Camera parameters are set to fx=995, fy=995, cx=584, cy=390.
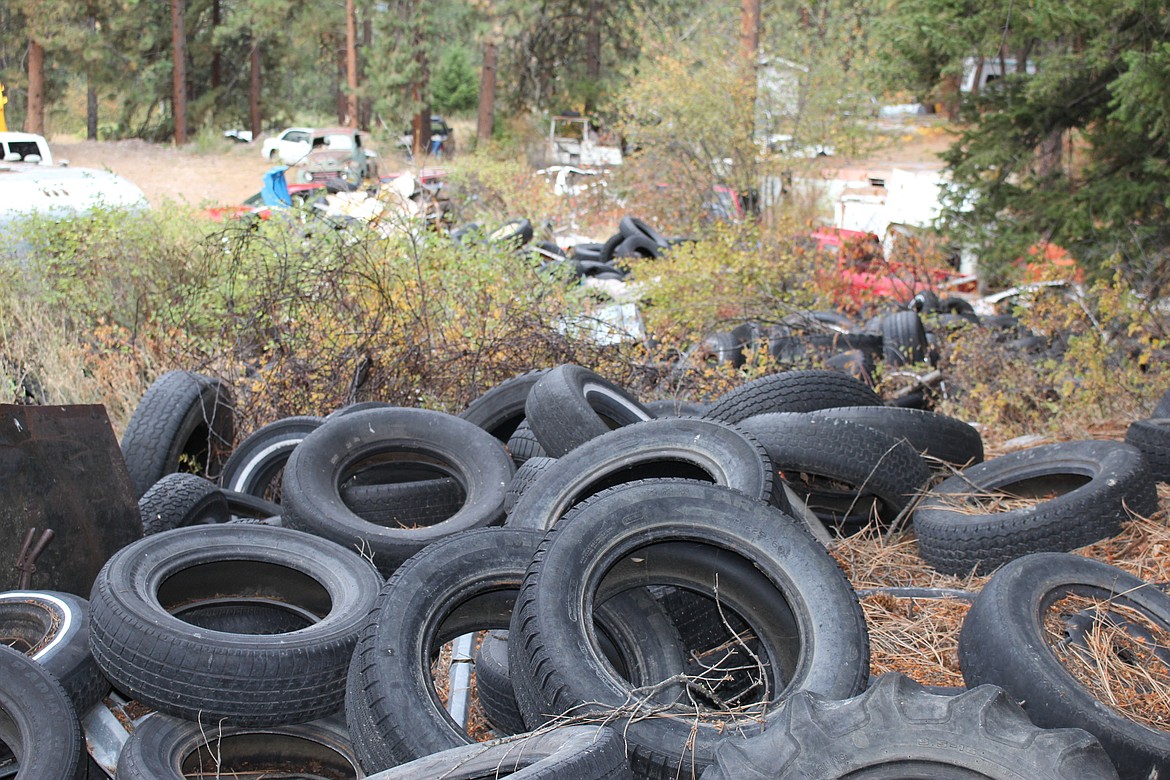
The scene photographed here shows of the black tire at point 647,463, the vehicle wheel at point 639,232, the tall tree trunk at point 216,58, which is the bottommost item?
the black tire at point 647,463

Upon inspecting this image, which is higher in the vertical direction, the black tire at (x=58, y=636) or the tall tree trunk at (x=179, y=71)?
the tall tree trunk at (x=179, y=71)

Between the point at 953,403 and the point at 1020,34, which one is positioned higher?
the point at 1020,34

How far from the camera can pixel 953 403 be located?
8672 mm

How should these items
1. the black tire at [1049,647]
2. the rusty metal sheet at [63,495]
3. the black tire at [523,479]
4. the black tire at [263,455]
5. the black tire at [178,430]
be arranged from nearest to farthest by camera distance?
the black tire at [1049,647] → the rusty metal sheet at [63,495] → the black tire at [523,479] → the black tire at [178,430] → the black tire at [263,455]

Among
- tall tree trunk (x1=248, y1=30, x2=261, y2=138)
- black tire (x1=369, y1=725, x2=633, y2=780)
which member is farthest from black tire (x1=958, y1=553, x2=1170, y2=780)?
tall tree trunk (x1=248, y1=30, x2=261, y2=138)

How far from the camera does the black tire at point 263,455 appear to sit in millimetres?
5965

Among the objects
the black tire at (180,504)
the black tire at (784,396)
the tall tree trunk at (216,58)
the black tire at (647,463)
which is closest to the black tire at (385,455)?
the black tire at (180,504)

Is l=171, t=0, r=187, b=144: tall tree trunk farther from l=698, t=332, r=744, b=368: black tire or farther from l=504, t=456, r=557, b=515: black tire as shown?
l=504, t=456, r=557, b=515: black tire

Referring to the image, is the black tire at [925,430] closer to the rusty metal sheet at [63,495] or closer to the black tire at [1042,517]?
the black tire at [1042,517]

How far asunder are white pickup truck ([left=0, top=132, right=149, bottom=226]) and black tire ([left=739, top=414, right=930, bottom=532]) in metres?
7.75

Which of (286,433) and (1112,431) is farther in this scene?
(1112,431)

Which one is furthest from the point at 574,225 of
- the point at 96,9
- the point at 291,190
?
the point at 96,9

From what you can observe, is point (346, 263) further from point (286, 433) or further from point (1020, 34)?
point (1020, 34)

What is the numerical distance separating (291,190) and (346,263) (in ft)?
51.4
